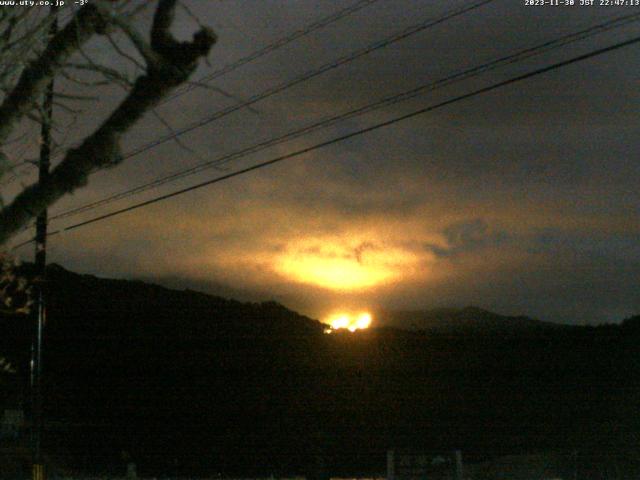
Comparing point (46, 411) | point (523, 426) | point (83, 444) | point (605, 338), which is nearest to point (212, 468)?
point (83, 444)

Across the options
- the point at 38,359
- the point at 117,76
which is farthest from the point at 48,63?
the point at 38,359

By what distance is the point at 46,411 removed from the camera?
117 ft

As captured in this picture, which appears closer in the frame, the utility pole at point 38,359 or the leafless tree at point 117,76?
the leafless tree at point 117,76

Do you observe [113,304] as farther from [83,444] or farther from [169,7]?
[169,7]

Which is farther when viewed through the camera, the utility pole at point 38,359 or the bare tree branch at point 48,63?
the utility pole at point 38,359

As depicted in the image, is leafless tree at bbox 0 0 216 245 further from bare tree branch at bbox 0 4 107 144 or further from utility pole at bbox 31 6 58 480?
utility pole at bbox 31 6 58 480

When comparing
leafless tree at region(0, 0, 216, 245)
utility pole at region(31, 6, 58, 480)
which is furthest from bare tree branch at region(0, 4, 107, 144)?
utility pole at region(31, 6, 58, 480)

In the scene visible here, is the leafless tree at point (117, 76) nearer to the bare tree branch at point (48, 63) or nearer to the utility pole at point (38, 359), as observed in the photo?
the bare tree branch at point (48, 63)

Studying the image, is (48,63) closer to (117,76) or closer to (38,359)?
(117,76)

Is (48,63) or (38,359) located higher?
(48,63)

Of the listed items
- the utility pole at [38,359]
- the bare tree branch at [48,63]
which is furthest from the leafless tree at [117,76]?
the utility pole at [38,359]

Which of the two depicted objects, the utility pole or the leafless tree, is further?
the utility pole

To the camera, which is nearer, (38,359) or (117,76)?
(117,76)

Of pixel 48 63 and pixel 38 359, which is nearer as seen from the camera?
pixel 48 63
